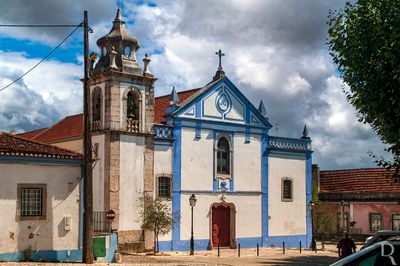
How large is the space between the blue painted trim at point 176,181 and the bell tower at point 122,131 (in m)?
1.31

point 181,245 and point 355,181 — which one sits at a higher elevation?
point 355,181

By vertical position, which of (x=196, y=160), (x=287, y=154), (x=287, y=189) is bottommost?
(x=287, y=189)

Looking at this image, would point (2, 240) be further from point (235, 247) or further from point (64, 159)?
point (235, 247)

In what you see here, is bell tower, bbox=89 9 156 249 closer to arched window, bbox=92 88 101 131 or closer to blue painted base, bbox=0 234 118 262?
arched window, bbox=92 88 101 131

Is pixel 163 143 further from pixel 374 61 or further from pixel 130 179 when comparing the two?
pixel 374 61

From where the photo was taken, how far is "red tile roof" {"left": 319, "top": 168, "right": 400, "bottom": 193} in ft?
135

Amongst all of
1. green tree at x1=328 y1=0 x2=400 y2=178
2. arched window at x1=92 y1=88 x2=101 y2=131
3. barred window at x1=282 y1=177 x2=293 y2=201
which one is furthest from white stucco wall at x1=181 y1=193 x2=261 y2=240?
green tree at x1=328 y1=0 x2=400 y2=178

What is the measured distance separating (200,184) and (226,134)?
3104 mm

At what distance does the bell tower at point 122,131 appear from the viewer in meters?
29.4

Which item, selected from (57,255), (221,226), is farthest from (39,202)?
(221,226)

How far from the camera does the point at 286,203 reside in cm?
3628

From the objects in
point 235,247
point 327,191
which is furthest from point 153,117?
point 327,191

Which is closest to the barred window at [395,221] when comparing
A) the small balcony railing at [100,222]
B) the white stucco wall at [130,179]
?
the white stucco wall at [130,179]

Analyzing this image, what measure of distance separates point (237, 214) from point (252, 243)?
187 cm
